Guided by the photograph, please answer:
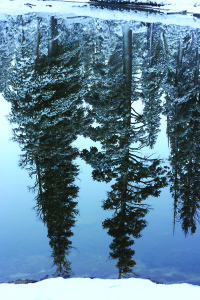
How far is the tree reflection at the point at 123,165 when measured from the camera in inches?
267

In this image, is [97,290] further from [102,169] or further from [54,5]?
[54,5]

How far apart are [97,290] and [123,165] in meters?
4.40

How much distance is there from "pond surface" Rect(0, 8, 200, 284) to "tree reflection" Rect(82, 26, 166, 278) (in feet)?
0.09

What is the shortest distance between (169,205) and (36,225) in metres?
2.83

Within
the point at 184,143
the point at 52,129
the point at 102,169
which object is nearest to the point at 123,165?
the point at 102,169

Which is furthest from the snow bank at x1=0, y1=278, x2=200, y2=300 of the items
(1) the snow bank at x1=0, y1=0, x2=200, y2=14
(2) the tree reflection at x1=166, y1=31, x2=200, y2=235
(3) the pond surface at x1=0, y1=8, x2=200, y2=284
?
(1) the snow bank at x1=0, y1=0, x2=200, y2=14

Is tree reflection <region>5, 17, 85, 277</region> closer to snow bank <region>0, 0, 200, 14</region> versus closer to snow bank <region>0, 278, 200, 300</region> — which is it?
snow bank <region>0, 278, 200, 300</region>

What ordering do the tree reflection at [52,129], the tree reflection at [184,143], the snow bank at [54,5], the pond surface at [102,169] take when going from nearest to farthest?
1. the pond surface at [102,169]
2. the tree reflection at [52,129]
3. the tree reflection at [184,143]
4. the snow bank at [54,5]

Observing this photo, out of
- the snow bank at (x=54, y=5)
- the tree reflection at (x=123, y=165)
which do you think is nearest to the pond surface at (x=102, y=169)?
the tree reflection at (x=123, y=165)

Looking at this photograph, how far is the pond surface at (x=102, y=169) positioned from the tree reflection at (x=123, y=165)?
3cm

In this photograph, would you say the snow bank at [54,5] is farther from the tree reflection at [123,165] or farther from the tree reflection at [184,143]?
Result: the tree reflection at [123,165]

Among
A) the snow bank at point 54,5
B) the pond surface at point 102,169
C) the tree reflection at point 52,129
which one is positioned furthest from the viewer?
the snow bank at point 54,5

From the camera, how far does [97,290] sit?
498 cm

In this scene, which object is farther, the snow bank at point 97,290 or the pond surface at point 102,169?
the pond surface at point 102,169
